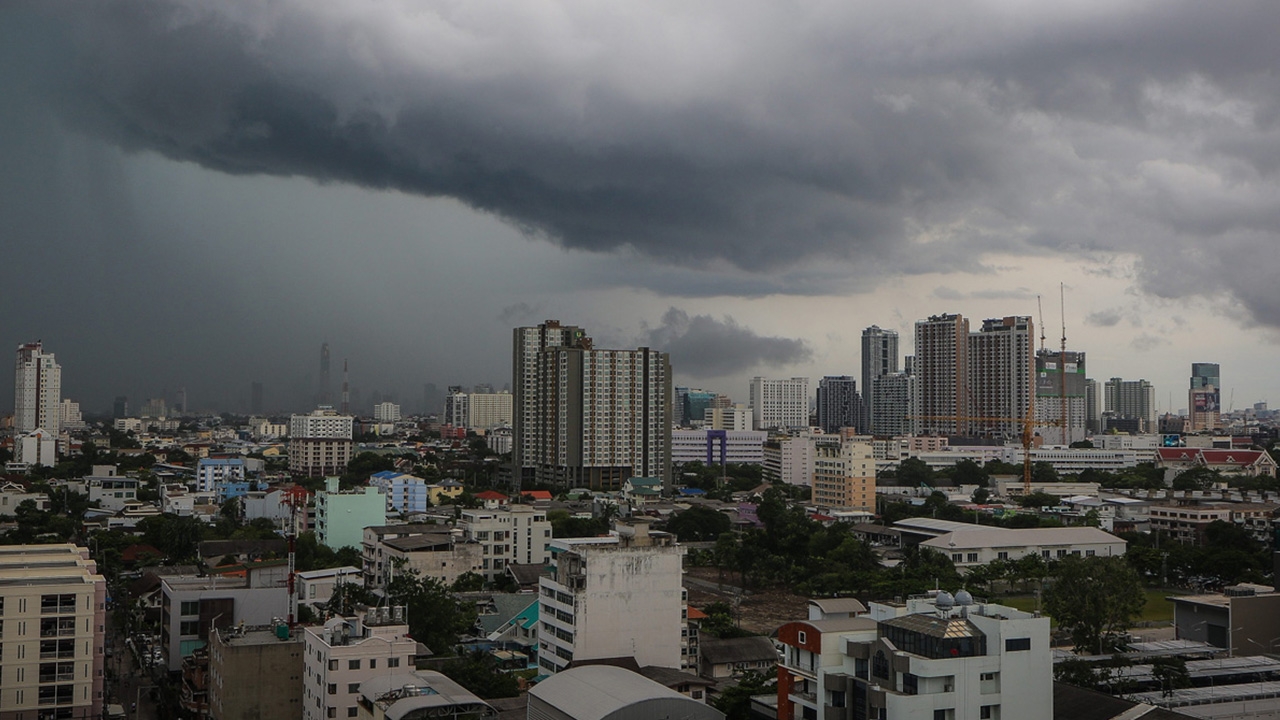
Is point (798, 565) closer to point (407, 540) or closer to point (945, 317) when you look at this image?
point (407, 540)

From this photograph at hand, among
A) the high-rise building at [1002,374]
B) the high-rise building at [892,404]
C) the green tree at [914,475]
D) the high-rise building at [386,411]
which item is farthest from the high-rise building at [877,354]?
the high-rise building at [386,411]

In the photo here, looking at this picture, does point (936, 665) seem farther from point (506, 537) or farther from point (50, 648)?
point (506, 537)

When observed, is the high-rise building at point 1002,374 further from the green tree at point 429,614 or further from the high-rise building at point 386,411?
the high-rise building at point 386,411

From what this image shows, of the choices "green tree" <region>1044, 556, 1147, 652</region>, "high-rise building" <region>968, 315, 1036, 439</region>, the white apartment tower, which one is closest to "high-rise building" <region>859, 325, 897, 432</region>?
"high-rise building" <region>968, 315, 1036, 439</region>

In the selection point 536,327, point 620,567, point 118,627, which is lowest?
point 118,627

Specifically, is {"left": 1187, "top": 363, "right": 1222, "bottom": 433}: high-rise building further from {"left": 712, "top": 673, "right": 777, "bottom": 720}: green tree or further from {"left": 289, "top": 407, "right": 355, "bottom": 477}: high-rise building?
{"left": 712, "top": 673, "right": 777, "bottom": 720}: green tree

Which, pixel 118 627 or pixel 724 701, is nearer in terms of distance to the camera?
pixel 724 701

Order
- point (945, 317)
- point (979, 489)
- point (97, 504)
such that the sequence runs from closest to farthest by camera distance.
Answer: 1. point (97, 504)
2. point (979, 489)
3. point (945, 317)

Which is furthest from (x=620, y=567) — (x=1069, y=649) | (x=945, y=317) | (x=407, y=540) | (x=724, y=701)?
(x=945, y=317)
